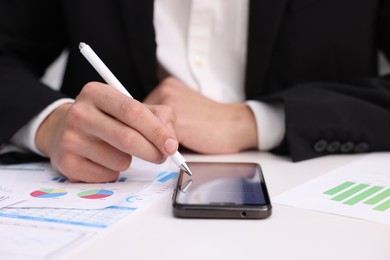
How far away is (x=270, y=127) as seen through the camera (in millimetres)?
604

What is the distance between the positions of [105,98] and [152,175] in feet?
0.35

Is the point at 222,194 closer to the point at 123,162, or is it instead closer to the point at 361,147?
the point at 123,162

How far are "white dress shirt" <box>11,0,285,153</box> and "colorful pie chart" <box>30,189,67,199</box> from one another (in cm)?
43

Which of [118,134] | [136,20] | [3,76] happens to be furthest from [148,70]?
[118,134]

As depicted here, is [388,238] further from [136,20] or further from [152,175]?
[136,20]

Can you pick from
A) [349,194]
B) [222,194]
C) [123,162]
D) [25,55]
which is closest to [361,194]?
[349,194]

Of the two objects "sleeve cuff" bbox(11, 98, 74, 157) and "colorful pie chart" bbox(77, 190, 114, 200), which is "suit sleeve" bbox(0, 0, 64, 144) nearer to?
"sleeve cuff" bbox(11, 98, 74, 157)

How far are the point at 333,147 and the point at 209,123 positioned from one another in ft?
0.58

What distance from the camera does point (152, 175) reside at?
48 centimetres

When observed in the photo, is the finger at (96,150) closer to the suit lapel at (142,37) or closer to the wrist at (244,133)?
the wrist at (244,133)

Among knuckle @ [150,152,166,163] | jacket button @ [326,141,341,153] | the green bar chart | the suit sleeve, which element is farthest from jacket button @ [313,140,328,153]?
the suit sleeve

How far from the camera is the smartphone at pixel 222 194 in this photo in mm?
344

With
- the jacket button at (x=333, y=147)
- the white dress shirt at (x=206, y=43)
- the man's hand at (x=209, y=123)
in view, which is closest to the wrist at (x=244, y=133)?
the man's hand at (x=209, y=123)

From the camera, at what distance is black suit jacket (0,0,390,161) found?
2.15 feet
